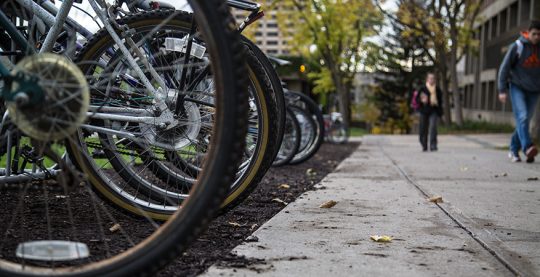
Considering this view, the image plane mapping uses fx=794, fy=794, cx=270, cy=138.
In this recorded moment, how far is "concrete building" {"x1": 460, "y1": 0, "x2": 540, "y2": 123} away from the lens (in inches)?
1273

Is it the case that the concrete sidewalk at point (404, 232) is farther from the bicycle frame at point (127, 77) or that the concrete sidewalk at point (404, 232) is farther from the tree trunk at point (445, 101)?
the tree trunk at point (445, 101)

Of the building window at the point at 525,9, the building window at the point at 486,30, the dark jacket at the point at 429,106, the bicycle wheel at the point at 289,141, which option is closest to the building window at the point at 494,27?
the building window at the point at 486,30

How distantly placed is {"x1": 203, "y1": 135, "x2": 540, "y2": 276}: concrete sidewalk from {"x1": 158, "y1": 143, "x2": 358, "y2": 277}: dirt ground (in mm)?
96

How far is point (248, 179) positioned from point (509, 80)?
7.33 m

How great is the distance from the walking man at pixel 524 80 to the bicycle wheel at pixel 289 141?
291cm


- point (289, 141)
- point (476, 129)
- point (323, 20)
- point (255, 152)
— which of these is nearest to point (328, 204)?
point (255, 152)

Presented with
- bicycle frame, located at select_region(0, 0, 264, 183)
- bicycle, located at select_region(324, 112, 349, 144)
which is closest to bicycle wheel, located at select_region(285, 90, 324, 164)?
bicycle frame, located at select_region(0, 0, 264, 183)

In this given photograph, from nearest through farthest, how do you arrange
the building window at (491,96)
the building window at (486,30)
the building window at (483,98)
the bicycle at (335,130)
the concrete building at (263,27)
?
1. the concrete building at (263,27)
2. the bicycle at (335,130)
3. the building window at (491,96)
4. the building window at (483,98)
5. the building window at (486,30)

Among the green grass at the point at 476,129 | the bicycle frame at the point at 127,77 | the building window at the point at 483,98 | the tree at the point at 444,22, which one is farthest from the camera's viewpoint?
the building window at the point at 483,98

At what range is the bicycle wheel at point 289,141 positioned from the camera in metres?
8.86

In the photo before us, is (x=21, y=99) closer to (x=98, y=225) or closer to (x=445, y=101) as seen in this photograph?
(x=98, y=225)

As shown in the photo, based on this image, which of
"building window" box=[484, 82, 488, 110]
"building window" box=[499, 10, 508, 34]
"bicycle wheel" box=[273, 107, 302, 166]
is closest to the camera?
"bicycle wheel" box=[273, 107, 302, 166]

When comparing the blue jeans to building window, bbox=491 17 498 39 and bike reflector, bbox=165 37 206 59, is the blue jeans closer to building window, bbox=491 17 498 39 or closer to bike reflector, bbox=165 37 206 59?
bike reflector, bbox=165 37 206 59

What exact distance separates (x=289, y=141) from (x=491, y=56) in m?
32.4
